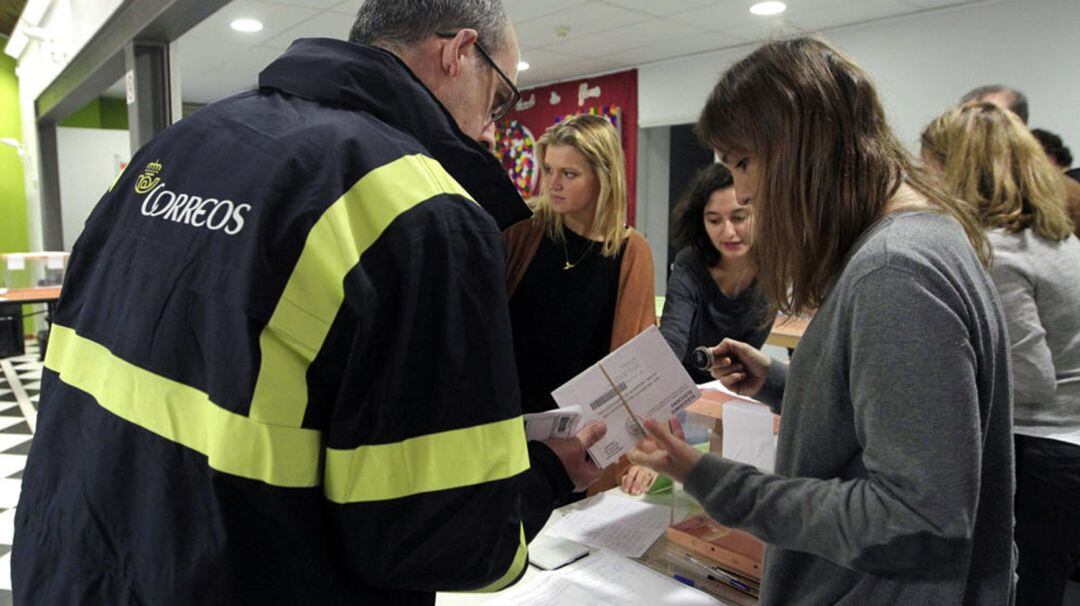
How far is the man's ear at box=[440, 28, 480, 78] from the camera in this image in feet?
2.97

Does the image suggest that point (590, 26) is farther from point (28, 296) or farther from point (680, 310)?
point (28, 296)

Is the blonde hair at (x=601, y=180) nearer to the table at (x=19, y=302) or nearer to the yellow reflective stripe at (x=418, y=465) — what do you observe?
the yellow reflective stripe at (x=418, y=465)

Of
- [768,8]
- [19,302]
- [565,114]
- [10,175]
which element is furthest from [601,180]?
[10,175]

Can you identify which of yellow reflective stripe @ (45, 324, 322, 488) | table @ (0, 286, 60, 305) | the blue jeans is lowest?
the blue jeans

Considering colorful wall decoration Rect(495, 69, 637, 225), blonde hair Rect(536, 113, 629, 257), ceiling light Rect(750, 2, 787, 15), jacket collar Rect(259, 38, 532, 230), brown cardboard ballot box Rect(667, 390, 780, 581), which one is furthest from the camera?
colorful wall decoration Rect(495, 69, 637, 225)

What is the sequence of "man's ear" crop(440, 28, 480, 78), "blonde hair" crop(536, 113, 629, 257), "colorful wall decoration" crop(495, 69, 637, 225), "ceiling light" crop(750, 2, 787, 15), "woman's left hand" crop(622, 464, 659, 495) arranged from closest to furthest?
"man's ear" crop(440, 28, 480, 78) → "woman's left hand" crop(622, 464, 659, 495) → "blonde hair" crop(536, 113, 629, 257) → "ceiling light" crop(750, 2, 787, 15) → "colorful wall decoration" crop(495, 69, 637, 225)

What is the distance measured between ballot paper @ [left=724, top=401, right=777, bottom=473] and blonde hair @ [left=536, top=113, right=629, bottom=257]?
783mm

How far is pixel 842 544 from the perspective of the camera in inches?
30.8

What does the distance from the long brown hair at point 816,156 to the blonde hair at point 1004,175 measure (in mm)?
1018

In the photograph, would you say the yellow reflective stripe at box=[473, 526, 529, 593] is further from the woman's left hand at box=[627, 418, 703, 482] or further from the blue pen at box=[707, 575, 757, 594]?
the blue pen at box=[707, 575, 757, 594]

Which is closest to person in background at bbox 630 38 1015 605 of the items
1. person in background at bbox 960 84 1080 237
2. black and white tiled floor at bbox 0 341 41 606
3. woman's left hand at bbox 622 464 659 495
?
woman's left hand at bbox 622 464 659 495

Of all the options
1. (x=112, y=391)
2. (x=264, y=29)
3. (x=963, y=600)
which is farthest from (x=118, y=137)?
(x=963, y=600)

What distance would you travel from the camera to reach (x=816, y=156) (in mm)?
824

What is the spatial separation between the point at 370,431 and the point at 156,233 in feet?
1.04
